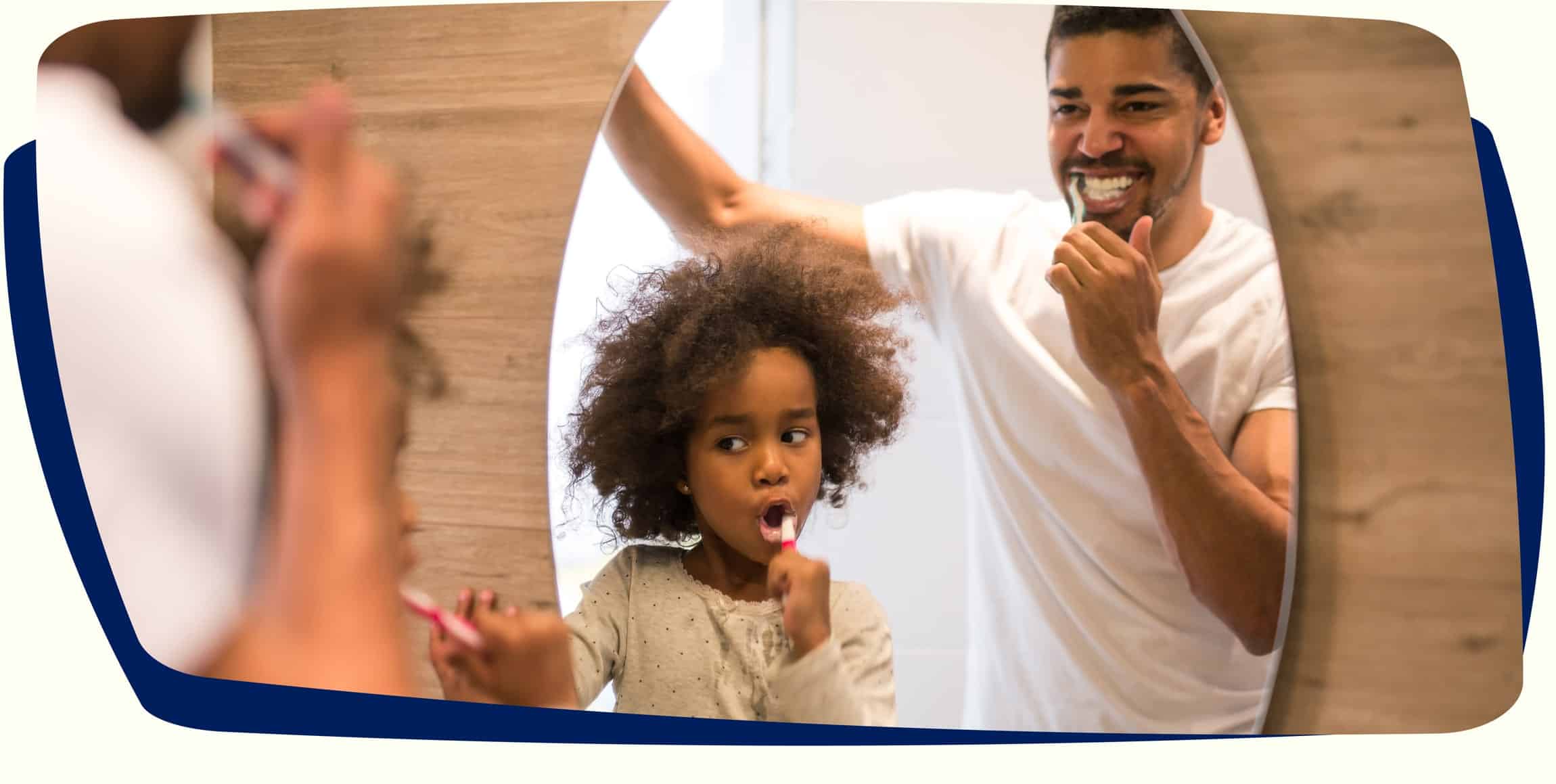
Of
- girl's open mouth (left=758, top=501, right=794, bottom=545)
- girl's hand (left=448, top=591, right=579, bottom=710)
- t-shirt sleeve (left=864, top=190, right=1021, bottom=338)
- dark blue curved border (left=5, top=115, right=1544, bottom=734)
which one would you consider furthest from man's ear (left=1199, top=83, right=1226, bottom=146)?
girl's hand (left=448, top=591, right=579, bottom=710)

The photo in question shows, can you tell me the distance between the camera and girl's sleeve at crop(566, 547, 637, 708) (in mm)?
1578

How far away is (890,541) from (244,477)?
760 millimetres

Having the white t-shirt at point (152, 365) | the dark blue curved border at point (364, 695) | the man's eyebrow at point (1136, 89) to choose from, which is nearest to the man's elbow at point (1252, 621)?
the dark blue curved border at point (364, 695)

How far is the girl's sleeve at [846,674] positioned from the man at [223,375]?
0.45 meters

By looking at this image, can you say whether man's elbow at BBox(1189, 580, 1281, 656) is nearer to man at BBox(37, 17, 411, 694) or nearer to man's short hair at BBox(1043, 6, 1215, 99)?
man's short hair at BBox(1043, 6, 1215, 99)

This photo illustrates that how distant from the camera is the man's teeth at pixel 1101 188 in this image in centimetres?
157

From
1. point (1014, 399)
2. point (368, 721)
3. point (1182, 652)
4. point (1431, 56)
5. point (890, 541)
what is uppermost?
point (1431, 56)

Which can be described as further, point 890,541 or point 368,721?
point 368,721

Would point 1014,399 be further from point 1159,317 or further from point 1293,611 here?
point 1293,611

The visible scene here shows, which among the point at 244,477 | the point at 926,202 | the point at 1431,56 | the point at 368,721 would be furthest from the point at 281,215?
the point at 1431,56

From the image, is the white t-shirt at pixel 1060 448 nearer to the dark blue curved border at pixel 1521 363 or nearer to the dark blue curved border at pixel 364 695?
the dark blue curved border at pixel 364 695

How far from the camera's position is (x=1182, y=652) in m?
1.57

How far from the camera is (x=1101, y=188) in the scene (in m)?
1.57

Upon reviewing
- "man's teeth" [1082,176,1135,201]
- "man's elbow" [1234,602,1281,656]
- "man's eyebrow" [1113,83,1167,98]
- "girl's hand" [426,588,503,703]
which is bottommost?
"girl's hand" [426,588,503,703]
